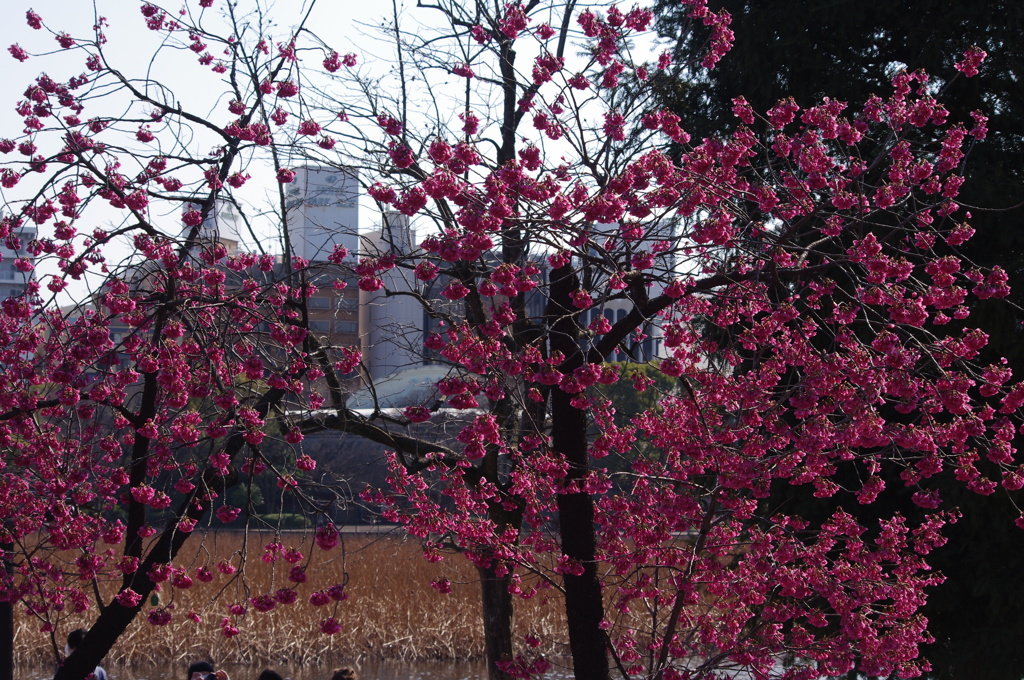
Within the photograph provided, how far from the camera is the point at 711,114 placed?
899 centimetres

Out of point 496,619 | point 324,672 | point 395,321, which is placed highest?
point 395,321

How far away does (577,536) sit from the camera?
5.20m

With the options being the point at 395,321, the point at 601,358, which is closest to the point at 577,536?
the point at 601,358

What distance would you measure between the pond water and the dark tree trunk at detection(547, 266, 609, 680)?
7629mm

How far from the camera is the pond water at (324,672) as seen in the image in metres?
11.9

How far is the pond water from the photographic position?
1191 centimetres

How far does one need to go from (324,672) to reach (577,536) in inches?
320

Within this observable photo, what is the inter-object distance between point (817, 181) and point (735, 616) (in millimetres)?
3110

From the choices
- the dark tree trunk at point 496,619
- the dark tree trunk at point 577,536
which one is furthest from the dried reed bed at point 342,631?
the dark tree trunk at point 577,536

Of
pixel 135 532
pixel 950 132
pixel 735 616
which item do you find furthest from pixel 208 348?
pixel 950 132

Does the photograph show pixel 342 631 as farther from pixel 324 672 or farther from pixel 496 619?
pixel 496 619

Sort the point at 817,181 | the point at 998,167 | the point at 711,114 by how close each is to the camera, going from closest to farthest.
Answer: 1. the point at 817,181
2. the point at 998,167
3. the point at 711,114

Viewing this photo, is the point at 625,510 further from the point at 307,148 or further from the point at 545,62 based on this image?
the point at 307,148

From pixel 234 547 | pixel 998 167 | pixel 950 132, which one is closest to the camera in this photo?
pixel 950 132
